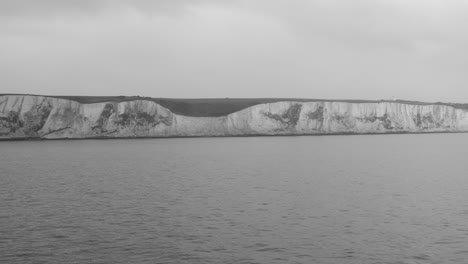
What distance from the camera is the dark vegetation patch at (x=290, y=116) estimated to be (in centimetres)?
9862

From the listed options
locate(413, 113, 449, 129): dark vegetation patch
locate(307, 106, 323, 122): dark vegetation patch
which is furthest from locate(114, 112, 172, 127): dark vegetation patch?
locate(413, 113, 449, 129): dark vegetation patch

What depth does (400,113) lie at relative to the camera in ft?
359

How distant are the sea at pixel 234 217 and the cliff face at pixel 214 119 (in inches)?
1876

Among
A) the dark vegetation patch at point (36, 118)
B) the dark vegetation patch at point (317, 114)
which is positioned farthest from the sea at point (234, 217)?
the dark vegetation patch at point (317, 114)

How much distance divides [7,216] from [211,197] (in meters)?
8.63

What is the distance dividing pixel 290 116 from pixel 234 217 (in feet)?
267

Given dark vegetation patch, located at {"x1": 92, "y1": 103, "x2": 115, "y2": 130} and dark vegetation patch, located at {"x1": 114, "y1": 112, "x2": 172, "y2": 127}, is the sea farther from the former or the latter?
dark vegetation patch, located at {"x1": 114, "y1": 112, "x2": 172, "y2": 127}

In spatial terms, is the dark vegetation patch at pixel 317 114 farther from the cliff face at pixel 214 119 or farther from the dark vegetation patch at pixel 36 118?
the dark vegetation patch at pixel 36 118

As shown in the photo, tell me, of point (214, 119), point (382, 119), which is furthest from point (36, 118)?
point (382, 119)

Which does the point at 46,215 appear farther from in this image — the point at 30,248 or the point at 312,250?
the point at 312,250

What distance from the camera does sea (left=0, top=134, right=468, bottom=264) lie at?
1442 cm

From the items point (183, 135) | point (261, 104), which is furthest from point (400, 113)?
point (183, 135)

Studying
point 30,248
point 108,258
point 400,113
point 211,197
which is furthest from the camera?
point 400,113

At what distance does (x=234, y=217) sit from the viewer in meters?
19.3
